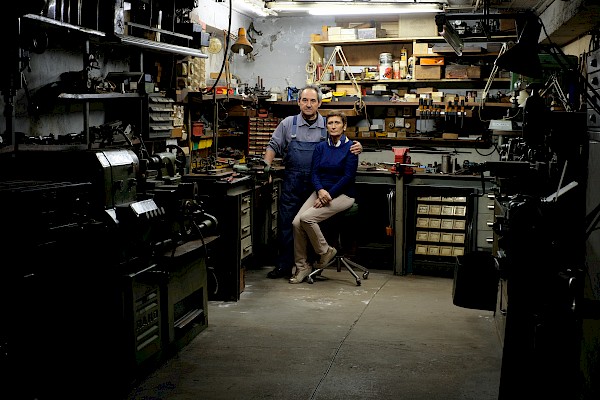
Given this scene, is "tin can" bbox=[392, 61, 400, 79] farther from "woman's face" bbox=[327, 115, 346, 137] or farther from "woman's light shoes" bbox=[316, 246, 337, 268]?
"woman's light shoes" bbox=[316, 246, 337, 268]

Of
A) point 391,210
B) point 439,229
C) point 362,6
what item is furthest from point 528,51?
point 362,6

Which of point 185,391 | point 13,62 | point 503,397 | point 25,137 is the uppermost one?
point 13,62

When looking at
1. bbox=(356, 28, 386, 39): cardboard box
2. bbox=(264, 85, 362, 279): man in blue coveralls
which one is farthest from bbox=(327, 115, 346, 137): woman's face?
bbox=(356, 28, 386, 39): cardboard box

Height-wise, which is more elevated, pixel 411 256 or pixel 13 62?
pixel 13 62

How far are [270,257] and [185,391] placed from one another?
317 centimetres

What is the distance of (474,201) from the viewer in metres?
5.95

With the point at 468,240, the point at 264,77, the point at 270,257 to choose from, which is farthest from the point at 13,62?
the point at 264,77

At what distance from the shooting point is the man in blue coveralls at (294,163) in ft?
19.6

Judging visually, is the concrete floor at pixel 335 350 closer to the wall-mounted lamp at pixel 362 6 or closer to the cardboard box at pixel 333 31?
the wall-mounted lamp at pixel 362 6

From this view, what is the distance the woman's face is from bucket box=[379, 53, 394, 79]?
1.98m

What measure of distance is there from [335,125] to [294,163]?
1.65 ft

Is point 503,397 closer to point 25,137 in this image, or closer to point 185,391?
point 185,391

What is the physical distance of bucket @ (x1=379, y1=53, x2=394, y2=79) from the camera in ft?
25.0

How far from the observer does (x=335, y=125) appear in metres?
5.86
